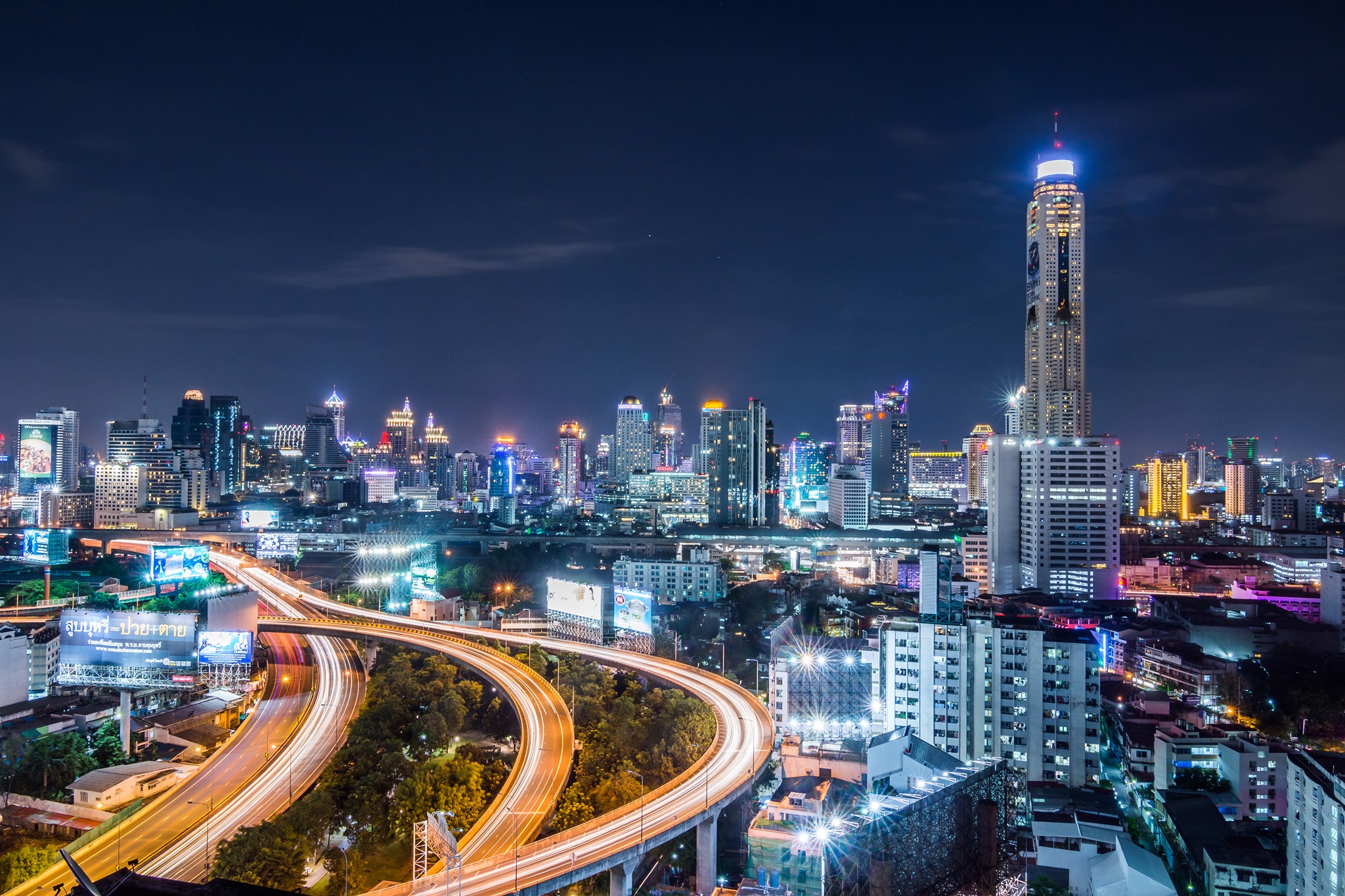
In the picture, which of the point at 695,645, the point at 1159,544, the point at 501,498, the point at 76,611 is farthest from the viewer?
the point at 501,498

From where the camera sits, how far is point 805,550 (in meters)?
34.5

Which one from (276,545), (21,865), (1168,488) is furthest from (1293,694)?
(1168,488)

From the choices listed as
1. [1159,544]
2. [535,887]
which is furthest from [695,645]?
[1159,544]

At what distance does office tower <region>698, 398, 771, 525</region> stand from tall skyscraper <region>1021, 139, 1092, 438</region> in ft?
39.5

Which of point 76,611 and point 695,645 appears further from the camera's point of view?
point 695,645

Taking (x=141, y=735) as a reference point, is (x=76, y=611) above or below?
above

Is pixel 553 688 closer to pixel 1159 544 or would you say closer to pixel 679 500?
pixel 1159 544

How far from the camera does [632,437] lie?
254 ft

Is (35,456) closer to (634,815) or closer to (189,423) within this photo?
(189,423)

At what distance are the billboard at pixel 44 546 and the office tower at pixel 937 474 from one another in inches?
2222

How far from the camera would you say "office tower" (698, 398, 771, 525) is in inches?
1615

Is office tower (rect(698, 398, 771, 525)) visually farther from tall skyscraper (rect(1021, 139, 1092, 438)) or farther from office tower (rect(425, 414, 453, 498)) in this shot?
office tower (rect(425, 414, 453, 498))

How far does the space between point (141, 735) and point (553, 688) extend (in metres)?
6.15

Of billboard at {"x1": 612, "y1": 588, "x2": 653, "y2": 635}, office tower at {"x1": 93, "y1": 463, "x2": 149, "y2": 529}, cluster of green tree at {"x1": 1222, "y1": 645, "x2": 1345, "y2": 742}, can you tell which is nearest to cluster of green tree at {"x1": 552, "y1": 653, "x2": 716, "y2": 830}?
billboard at {"x1": 612, "y1": 588, "x2": 653, "y2": 635}
